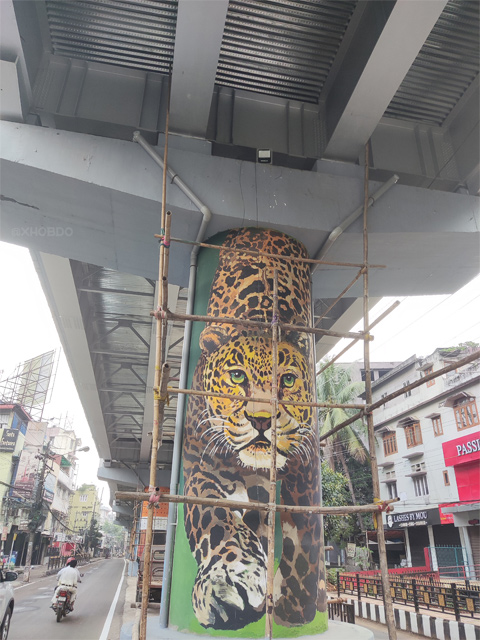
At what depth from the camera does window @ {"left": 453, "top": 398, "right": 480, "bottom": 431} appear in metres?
22.0

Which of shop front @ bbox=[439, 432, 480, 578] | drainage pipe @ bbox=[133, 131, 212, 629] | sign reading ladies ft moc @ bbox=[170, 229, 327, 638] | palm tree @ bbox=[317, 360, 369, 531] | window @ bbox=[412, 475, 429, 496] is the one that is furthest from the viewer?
palm tree @ bbox=[317, 360, 369, 531]

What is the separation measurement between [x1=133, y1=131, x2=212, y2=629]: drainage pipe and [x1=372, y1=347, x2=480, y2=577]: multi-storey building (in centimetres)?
1937

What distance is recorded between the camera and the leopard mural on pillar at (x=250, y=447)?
3.97 meters

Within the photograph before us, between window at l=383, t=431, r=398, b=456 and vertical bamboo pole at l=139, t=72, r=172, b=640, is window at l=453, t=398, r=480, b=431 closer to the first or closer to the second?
window at l=383, t=431, r=398, b=456

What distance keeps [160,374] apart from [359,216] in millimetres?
3083

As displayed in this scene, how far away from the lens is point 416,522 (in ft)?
78.1

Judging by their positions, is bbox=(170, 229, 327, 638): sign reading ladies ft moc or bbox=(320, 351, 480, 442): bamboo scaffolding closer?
bbox=(320, 351, 480, 442): bamboo scaffolding

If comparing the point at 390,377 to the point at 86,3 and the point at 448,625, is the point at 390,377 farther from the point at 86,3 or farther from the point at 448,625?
the point at 86,3

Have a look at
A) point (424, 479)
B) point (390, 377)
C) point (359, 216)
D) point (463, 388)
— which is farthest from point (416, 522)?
point (359, 216)

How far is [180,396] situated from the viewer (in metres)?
4.78

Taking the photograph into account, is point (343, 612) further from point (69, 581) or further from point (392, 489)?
point (392, 489)

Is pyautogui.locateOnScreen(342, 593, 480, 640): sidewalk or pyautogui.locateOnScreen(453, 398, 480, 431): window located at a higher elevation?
pyautogui.locateOnScreen(453, 398, 480, 431): window

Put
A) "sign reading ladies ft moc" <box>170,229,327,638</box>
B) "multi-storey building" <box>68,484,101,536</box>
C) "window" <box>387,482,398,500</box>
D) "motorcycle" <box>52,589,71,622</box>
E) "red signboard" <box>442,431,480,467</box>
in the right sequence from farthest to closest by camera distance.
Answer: "multi-storey building" <box>68,484,101,536</box>
"window" <box>387,482,398,500</box>
"red signboard" <box>442,431,480,467</box>
"motorcycle" <box>52,589,71,622</box>
"sign reading ladies ft moc" <box>170,229,327,638</box>

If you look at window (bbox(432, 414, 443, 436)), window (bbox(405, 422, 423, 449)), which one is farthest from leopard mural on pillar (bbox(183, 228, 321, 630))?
window (bbox(405, 422, 423, 449))
